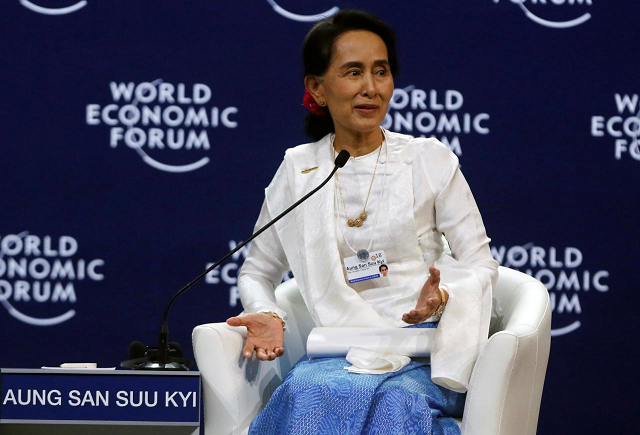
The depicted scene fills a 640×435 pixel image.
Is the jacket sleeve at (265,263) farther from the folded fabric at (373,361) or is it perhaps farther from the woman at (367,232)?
the folded fabric at (373,361)

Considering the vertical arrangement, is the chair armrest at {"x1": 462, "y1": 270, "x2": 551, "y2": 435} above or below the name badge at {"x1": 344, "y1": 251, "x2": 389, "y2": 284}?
below

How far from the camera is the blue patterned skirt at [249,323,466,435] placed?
1.97 meters

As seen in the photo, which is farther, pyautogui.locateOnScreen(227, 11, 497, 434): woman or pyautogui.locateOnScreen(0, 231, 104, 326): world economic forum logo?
pyautogui.locateOnScreen(0, 231, 104, 326): world economic forum logo

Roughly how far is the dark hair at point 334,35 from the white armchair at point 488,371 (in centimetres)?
77

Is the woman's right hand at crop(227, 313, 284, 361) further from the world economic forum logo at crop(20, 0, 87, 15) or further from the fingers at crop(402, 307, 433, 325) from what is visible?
the world economic forum logo at crop(20, 0, 87, 15)

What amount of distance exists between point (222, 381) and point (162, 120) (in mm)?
1691

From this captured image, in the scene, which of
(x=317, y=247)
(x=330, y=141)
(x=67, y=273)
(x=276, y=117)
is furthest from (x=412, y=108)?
(x=67, y=273)

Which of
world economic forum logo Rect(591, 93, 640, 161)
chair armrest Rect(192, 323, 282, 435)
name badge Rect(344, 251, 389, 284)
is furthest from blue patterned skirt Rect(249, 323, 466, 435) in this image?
world economic forum logo Rect(591, 93, 640, 161)

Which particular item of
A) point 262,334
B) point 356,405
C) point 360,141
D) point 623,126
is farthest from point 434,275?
point 623,126

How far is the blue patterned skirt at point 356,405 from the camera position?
6.46 ft

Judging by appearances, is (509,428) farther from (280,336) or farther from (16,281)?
(16,281)

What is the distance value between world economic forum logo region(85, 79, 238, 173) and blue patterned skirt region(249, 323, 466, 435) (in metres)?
1.68

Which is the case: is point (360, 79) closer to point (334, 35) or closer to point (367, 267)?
point (334, 35)

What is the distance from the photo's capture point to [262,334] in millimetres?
2359
